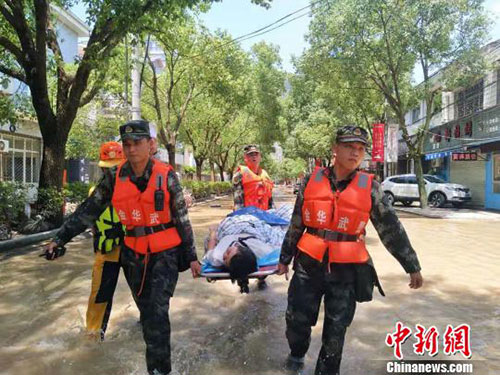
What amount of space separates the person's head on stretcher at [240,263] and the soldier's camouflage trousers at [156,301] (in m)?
0.67

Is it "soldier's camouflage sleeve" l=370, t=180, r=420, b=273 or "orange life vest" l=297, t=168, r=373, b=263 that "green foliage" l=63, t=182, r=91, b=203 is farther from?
"soldier's camouflage sleeve" l=370, t=180, r=420, b=273

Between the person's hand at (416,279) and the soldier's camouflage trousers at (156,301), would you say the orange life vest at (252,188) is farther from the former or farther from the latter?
the person's hand at (416,279)

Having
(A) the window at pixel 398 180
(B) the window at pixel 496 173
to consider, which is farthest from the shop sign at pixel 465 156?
(A) the window at pixel 398 180

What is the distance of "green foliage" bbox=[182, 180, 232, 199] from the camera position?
84.1 feet

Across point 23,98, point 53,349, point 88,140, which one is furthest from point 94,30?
point 88,140

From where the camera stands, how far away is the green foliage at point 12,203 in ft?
30.6

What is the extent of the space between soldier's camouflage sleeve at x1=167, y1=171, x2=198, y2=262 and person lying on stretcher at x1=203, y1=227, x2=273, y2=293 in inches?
23.7

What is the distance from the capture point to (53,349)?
3.85m

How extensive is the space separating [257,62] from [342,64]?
58.5 ft

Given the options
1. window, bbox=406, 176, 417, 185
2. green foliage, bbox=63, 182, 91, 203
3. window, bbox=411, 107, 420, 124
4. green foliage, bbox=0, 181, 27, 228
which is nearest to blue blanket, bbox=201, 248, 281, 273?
green foliage, bbox=0, 181, 27, 228

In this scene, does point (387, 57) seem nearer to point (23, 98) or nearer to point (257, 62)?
point (23, 98)

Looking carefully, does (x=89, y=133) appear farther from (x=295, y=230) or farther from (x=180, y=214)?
(x=295, y=230)

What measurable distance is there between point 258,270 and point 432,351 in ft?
5.06

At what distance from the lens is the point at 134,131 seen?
3186 mm
